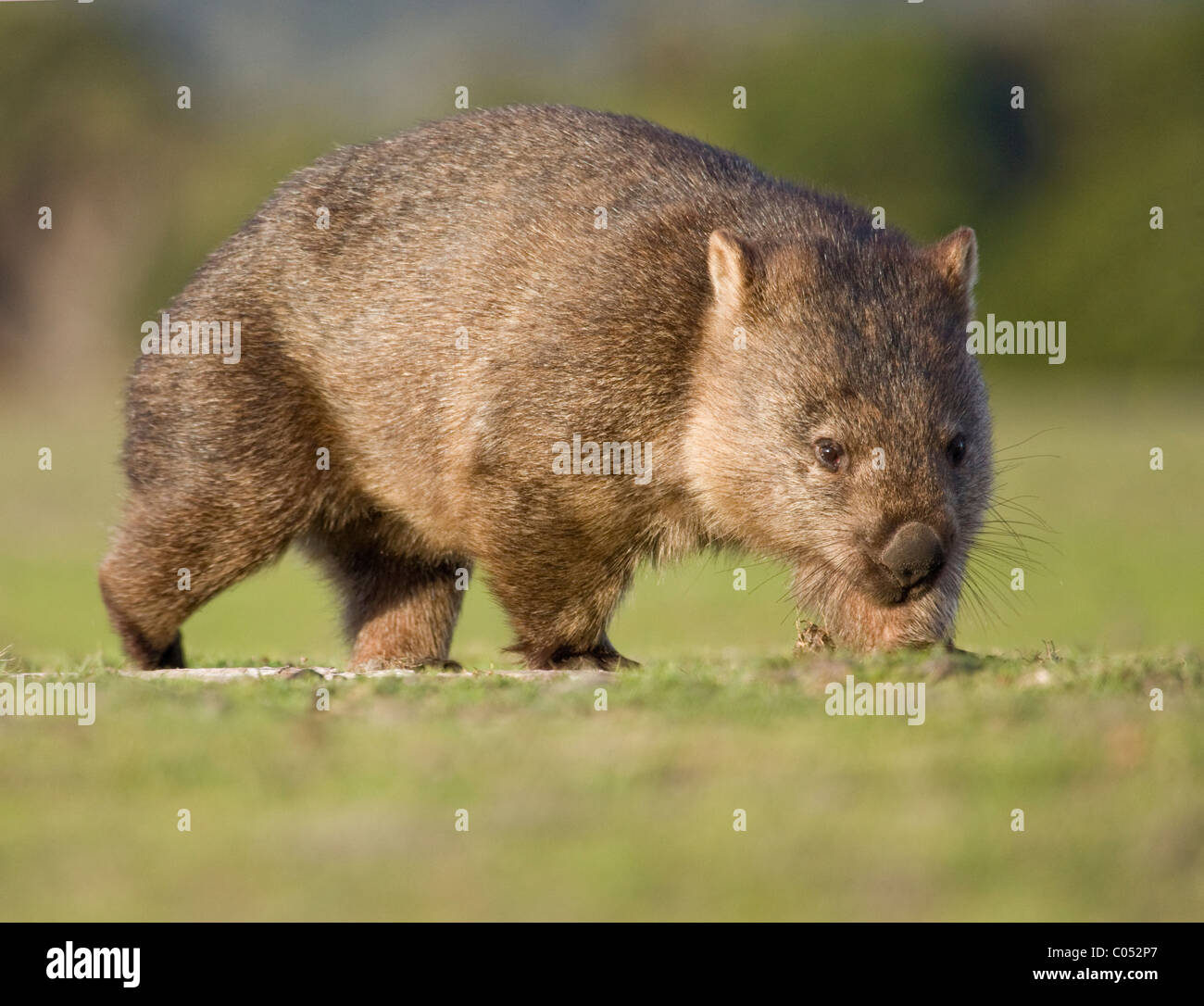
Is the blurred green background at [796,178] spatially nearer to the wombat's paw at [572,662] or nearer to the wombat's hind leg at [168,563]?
the wombat's paw at [572,662]

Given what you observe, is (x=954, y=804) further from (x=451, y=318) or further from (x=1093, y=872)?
(x=451, y=318)

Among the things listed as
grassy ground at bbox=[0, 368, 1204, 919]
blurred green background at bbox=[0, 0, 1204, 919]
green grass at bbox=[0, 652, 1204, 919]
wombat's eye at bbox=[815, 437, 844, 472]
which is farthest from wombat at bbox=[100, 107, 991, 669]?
green grass at bbox=[0, 652, 1204, 919]

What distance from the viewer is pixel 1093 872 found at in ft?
14.4

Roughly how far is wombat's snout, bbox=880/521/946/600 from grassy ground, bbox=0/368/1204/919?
0.30m

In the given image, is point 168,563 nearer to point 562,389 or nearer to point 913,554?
point 562,389

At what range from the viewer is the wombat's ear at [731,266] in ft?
24.3

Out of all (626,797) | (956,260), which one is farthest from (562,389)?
(626,797)

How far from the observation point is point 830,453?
283 inches

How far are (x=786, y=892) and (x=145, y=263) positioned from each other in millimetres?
58506

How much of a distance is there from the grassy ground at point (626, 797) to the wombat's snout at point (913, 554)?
301 mm

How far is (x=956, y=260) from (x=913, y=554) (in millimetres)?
1496

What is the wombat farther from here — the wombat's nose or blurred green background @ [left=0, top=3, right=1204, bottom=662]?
blurred green background @ [left=0, top=3, right=1204, bottom=662]

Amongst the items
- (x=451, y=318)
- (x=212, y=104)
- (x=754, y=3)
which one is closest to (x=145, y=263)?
(x=212, y=104)
